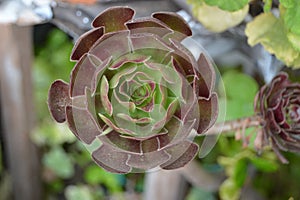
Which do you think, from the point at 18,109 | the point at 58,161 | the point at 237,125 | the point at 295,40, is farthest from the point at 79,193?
the point at 295,40

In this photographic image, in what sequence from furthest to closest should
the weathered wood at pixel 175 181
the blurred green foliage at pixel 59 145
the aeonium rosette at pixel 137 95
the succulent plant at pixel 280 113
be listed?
the blurred green foliage at pixel 59 145, the weathered wood at pixel 175 181, the succulent plant at pixel 280 113, the aeonium rosette at pixel 137 95

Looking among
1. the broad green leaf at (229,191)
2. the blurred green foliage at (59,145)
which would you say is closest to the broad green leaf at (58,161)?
the blurred green foliage at (59,145)

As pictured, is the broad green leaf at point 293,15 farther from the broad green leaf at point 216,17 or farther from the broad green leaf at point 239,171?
the broad green leaf at point 239,171

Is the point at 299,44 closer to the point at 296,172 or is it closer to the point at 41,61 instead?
the point at 296,172

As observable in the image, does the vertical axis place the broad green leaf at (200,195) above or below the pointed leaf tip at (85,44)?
below

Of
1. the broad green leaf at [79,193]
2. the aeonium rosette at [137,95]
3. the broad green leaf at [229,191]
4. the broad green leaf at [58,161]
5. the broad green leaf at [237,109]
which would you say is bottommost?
the broad green leaf at [79,193]

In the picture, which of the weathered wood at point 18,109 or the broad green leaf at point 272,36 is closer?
the broad green leaf at point 272,36
